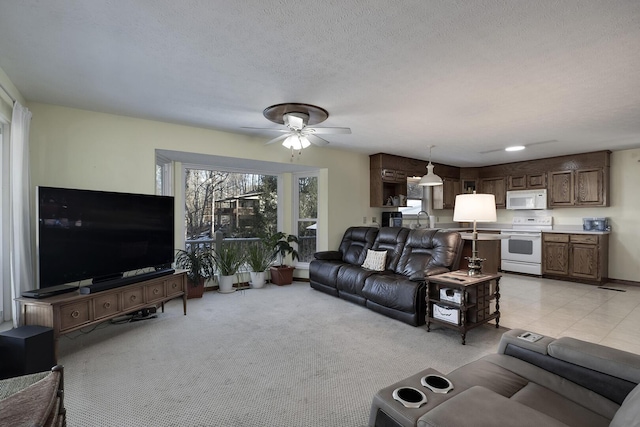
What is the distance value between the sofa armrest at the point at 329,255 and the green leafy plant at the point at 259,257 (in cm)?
83

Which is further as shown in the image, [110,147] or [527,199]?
[527,199]

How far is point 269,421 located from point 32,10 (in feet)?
8.98

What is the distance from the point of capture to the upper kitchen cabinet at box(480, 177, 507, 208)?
6.82 m

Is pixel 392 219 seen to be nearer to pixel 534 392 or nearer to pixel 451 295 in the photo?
pixel 451 295

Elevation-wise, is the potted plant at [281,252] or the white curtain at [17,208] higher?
the white curtain at [17,208]

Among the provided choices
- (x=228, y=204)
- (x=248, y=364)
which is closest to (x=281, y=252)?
(x=228, y=204)

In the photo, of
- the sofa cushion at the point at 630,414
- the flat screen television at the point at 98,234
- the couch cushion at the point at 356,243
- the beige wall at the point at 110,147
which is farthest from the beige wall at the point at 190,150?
the sofa cushion at the point at 630,414

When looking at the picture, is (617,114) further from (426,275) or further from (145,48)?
(145,48)

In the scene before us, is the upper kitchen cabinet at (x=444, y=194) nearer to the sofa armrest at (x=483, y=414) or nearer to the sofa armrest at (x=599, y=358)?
the sofa armrest at (x=599, y=358)

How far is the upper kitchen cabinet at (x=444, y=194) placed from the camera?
23.0 ft

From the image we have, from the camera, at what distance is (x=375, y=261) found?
14.5ft

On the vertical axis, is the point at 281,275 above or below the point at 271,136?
below

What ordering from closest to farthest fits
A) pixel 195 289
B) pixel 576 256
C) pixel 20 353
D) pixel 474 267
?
1. pixel 20 353
2. pixel 474 267
3. pixel 195 289
4. pixel 576 256

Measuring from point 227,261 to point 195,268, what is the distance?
1.99ft
